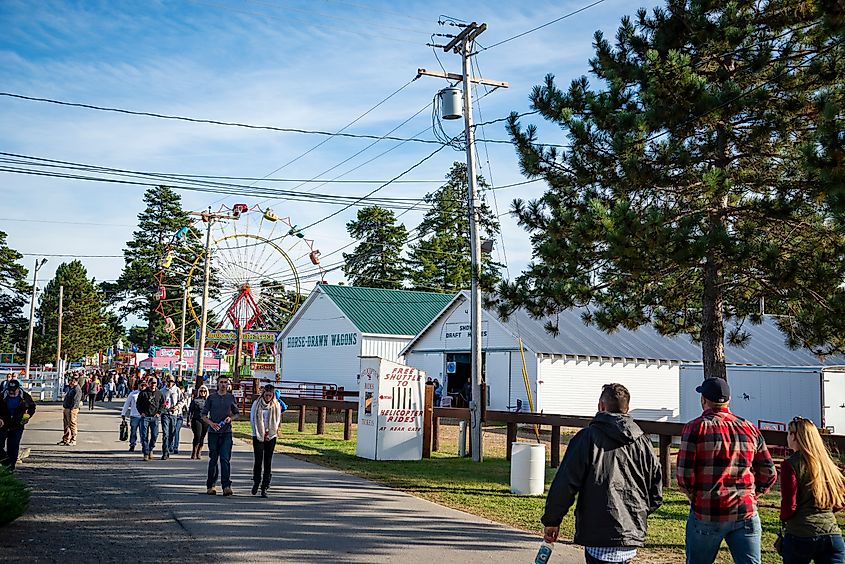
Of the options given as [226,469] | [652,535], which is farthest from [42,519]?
[652,535]

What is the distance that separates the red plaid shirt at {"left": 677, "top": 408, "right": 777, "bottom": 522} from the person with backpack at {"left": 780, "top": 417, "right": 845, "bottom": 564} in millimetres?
349

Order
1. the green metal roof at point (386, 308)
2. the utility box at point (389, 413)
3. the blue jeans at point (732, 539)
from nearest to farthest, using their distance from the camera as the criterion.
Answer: the blue jeans at point (732, 539), the utility box at point (389, 413), the green metal roof at point (386, 308)

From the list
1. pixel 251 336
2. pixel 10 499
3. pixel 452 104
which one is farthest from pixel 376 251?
pixel 10 499

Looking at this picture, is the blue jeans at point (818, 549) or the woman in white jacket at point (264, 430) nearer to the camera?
the blue jeans at point (818, 549)

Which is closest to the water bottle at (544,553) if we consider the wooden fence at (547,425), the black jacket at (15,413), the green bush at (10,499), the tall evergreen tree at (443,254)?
the wooden fence at (547,425)

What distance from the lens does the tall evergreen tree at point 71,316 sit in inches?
3263

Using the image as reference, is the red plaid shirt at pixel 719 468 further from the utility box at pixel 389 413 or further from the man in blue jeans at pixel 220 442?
the utility box at pixel 389 413

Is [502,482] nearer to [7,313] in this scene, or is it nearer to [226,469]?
[226,469]

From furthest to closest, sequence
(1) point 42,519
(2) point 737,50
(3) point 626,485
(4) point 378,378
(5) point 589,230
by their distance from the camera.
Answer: (4) point 378,378 → (2) point 737,50 → (5) point 589,230 → (1) point 42,519 → (3) point 626,485

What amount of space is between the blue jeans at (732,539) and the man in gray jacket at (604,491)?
56cm

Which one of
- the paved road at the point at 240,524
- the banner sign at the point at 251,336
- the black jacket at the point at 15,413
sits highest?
the banner sign at the point at 251,336

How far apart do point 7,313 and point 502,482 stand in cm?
7930

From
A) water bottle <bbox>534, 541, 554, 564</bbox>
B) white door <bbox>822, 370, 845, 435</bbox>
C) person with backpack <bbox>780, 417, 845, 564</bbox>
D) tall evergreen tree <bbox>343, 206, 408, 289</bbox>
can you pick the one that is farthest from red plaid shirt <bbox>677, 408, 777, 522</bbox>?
tall evergreen tree <bbox>343, 206, 408, 289</bbox>

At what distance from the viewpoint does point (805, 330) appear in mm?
13234
